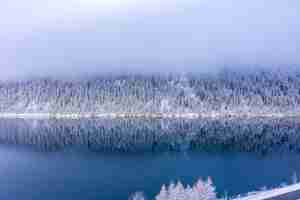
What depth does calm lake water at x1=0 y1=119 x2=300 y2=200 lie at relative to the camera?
1062 inches

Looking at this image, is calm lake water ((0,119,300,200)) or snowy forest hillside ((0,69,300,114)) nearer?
calm lake water ((0,119,300,200))

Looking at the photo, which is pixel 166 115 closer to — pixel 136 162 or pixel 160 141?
pixel 160 141

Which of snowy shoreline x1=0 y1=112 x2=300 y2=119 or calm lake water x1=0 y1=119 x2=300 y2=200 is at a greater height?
calm lake water x1=0 y1=119 x2=300 y2=200

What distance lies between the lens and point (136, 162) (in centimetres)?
3569

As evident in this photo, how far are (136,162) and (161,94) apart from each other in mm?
56999

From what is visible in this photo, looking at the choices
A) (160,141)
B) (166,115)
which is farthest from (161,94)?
(160,141)

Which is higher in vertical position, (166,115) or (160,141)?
(160,141)

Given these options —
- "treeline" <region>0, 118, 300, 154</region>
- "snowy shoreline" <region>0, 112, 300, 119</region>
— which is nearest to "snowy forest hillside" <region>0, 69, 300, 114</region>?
"snowy shoreline" <region>0, 112, 300, 119</region>

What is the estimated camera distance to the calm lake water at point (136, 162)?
88.5 ft

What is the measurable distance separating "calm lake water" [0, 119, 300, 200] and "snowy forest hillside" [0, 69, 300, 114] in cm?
3041

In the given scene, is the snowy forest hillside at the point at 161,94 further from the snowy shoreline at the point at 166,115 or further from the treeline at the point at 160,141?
the treeline at the point at 160,141

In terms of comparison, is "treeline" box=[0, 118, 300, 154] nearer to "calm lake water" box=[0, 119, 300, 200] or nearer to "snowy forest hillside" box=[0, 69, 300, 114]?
"calm lake water" box=[0, 119, 300, 200]

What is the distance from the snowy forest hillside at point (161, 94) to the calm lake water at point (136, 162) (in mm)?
30409

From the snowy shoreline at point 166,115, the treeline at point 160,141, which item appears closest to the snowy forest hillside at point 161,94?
the snowy shoreline at point 166,115
